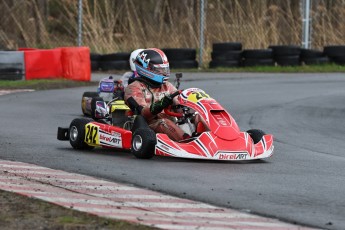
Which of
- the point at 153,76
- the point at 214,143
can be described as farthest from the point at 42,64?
the point at 214,143

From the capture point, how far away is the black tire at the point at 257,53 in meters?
23.4

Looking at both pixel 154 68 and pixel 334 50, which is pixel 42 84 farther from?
pixel 154 68

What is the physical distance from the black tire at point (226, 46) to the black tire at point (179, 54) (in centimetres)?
52

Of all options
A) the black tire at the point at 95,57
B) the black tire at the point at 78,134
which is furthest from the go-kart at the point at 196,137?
the black tire at the point at 95,57

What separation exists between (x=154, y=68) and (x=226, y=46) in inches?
519

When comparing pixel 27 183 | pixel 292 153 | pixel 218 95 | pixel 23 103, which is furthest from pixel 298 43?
pixel 27 183

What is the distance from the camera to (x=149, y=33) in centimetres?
2497

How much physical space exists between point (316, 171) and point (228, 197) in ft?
6.04

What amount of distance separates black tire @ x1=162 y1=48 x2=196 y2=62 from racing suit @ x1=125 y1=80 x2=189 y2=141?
12.8m

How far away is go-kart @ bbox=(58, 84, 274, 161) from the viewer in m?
9.07

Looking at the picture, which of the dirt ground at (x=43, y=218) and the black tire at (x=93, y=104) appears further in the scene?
the black tire at (x=93, y=104)

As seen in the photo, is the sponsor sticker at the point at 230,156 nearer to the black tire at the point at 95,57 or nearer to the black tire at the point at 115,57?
the black tire at the point at 115,57

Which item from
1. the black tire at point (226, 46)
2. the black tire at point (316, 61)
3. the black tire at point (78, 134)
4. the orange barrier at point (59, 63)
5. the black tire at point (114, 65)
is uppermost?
→ the black tire at point (78, 134)

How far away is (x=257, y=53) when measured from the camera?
923 inches
